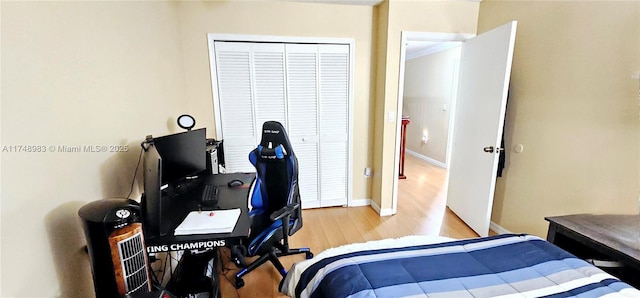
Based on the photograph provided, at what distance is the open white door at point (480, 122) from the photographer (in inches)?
84.6

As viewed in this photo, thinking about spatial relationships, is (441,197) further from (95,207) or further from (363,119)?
(95,207)

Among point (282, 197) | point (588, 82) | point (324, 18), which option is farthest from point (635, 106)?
point (324, 18)

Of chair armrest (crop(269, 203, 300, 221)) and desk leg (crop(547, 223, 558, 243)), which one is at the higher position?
chair armrest (crop(269, 203, 300, 221))

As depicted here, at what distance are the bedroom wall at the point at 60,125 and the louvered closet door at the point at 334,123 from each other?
1.73 m

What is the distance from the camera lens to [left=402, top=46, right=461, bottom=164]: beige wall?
485 cm

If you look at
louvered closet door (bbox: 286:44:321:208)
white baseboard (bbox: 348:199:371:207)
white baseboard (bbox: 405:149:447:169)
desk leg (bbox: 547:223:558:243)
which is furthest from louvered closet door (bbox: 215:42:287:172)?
white baseboard (bbox: 405:149:447:169)

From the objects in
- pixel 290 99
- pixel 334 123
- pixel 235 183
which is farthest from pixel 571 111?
pixel 235 183

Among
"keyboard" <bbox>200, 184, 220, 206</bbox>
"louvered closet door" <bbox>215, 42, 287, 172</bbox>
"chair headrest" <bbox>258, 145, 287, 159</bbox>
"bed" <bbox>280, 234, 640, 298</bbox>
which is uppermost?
"louvered closet door" <bbox>215, 42, 287, 172</bbox>

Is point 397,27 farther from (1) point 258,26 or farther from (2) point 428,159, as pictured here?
(2) point 428,159

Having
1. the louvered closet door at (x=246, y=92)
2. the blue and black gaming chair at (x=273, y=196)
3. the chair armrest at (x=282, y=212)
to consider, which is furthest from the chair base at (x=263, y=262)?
the louvered closet door at (x=246, y=92)

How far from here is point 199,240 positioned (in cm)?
115

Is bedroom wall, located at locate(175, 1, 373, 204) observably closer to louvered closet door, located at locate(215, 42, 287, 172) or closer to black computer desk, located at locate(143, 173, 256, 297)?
louvered closet door, located at locate(215, 42, 287, 172)

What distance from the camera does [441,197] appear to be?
3.53 meters

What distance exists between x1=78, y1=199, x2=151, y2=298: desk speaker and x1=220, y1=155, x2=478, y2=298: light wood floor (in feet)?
3.29
